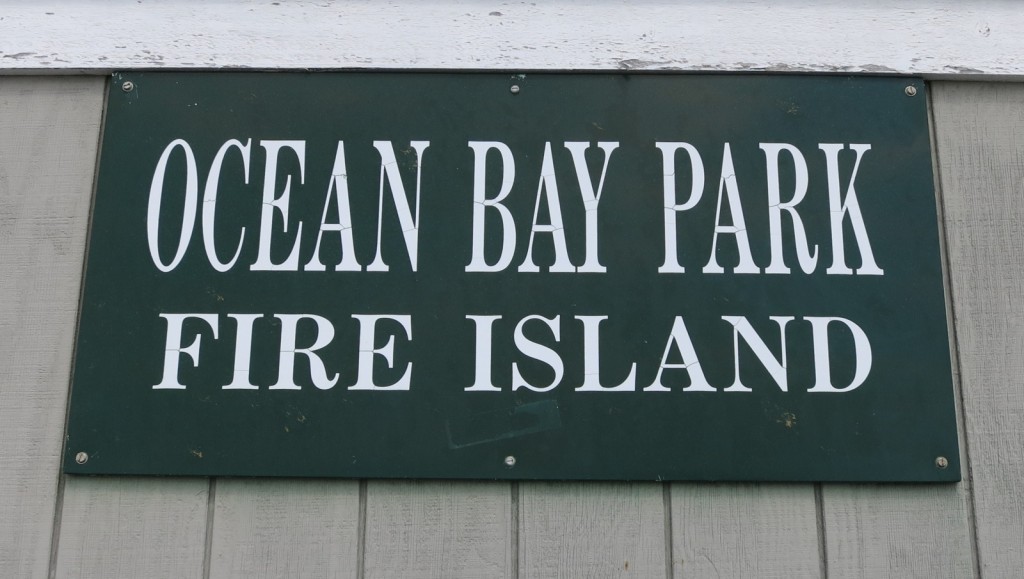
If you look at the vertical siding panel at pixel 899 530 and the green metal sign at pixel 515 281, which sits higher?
the green metal sign at pixel 515 281

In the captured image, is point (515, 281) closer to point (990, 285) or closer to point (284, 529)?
point (284, 529)

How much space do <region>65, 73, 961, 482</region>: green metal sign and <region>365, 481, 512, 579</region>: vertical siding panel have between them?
27 mm

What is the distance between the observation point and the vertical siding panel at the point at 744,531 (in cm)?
122

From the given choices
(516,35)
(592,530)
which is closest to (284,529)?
(592,530)

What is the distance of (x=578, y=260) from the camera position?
1298 millimetres

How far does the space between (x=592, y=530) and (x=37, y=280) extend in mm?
793

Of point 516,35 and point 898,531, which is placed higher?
point 516,35

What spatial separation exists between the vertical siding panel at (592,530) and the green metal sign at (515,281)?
32 millimetres

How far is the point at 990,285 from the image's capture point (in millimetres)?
1300

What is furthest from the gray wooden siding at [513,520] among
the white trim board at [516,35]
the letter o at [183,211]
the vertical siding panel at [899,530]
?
the white trim board at [516,35]

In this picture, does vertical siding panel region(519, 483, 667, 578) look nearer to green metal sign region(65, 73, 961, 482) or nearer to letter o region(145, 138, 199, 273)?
green metal sign region(65, 73, 961, 482)

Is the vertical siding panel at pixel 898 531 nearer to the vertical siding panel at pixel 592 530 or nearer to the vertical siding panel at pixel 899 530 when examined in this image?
the vertical siding panel at pixel 899 530

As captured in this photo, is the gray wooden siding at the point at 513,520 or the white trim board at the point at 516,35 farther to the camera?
the white trim board at the point at 516,35

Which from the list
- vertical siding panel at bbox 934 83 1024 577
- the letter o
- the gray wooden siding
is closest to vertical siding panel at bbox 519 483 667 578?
the gray wooden siding
